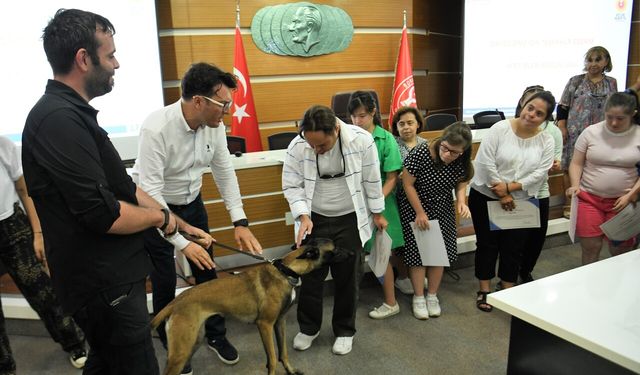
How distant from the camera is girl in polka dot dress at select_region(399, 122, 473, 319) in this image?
2.54m

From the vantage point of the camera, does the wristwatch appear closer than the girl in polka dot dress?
Yes

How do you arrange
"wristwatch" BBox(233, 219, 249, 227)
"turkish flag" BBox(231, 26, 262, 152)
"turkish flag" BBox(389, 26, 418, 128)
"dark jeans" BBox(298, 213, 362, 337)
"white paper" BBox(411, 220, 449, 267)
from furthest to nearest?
"turkish flag" BBox(389, 26, 418, 128) < "turkish flag" BBox(231, 26, 262, 152) < "white paper" BBox(411, 220, 449, 267) < "dark jeans" BBox(298, 213, 362, 337) < "wristwatch" BBox(233, 219, 249, 227)

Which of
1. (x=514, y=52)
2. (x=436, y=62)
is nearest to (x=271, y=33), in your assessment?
(x=436, y=62)

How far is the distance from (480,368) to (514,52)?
5026 millimetres

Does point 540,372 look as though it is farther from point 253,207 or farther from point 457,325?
point 253,207

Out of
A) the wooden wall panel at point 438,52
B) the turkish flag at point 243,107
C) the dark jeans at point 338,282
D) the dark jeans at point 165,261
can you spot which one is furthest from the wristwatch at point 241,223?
the wooden wall panel at point 438,52

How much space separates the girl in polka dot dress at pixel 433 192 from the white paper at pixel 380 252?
24 cm

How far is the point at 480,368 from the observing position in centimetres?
235

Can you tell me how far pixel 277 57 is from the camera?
209 inches

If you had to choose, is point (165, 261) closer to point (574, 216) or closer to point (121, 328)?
point (121, 328)

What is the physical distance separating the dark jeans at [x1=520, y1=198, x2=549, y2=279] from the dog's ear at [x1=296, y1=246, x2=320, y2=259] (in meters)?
1.66

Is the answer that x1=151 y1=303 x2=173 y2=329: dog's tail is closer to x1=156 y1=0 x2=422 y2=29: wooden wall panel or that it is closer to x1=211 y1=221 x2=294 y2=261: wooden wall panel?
x1=211 y1=221 x2=294 y2=261: wooden wall panel

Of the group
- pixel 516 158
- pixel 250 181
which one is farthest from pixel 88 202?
pixel 516 158

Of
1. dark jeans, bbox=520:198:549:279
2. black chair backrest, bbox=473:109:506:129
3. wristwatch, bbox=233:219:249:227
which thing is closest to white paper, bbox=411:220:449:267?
dark jeans, bbox=520:198:549:279
